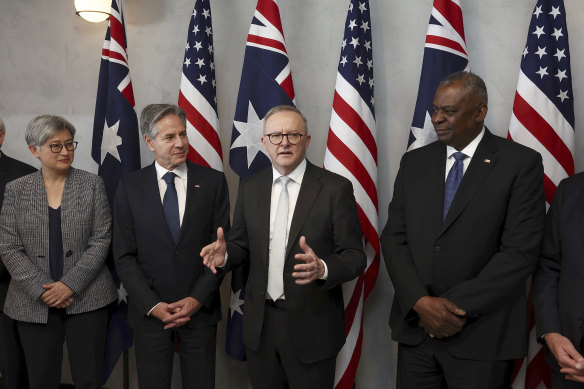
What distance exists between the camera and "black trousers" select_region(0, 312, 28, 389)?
3.21 m

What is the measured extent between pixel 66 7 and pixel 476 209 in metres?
3.34

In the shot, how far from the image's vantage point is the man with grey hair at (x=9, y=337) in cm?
319

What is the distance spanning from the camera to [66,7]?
4.17 metres

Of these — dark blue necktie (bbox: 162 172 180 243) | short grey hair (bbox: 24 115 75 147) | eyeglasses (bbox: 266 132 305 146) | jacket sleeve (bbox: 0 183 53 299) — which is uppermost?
short grey hair (bbox: 24 115 75 147)

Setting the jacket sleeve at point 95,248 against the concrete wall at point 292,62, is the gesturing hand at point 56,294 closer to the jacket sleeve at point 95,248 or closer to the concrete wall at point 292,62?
the jacket sleeve at point 95,248

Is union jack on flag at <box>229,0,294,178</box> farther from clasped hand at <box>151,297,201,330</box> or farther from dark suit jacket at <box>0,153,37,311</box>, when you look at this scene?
dark suit jacket at <box>0,153,37,311</box>

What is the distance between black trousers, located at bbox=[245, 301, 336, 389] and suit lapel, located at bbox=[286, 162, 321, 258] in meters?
0.30

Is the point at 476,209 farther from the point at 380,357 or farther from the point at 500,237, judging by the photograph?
the point at 380,357

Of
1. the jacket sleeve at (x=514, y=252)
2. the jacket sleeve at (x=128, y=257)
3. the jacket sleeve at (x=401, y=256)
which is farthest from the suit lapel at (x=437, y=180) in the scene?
the jacket sleeve at (x=128, y=257)

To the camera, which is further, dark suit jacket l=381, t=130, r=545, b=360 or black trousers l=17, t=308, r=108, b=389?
black trousers l=17, t=308, r=108, b=389

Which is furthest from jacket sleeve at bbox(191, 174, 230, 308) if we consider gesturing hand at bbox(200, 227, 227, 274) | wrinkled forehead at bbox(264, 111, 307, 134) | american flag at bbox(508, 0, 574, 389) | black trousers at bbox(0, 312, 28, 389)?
american flag at bbox(508, 0, 574, 389)

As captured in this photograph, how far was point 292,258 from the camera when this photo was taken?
2.44 meters

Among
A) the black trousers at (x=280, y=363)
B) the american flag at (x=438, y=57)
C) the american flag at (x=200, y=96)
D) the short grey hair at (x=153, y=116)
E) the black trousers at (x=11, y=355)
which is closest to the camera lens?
the black trousers at (x=280, y=363)

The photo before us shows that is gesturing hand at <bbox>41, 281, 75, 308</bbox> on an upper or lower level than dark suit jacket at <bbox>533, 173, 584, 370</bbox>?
lower
